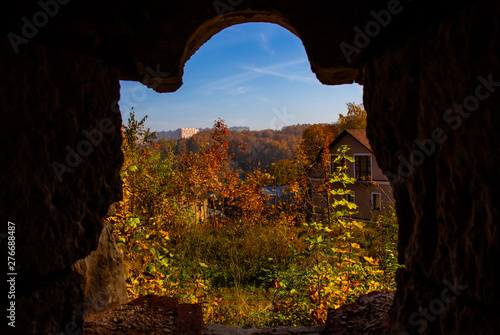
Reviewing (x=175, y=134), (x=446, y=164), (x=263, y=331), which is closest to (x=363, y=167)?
(x=175, y=134)

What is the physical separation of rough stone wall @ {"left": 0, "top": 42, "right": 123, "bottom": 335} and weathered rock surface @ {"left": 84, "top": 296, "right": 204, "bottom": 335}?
0.52 metres

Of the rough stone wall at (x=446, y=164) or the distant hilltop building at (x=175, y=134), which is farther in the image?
the distant hilltop building at (x=175, y=134)

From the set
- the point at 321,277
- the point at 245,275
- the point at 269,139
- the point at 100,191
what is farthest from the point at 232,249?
the point at 269,139

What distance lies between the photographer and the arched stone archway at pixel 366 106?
2.62 ft

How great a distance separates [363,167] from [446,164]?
12.0 metres

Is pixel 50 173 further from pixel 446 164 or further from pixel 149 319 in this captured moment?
pixel 446 164

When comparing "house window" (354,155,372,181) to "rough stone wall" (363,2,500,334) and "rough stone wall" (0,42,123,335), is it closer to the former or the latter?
"rough stone wall" (363,2,500,334)

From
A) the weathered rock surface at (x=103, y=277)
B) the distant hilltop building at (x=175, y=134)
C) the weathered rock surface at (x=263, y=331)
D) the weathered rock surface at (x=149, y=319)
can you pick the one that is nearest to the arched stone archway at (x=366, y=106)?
the weathered rock surface at (x=149, y=319)

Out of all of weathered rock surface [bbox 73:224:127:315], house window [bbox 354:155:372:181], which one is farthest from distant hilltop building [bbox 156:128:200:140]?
house window [bbox 354:155:372:181]

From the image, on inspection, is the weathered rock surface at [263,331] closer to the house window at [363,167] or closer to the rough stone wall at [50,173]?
the rough stone wall at [50,173]

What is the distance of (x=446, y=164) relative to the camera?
90 cm

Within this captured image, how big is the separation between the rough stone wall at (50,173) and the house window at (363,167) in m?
11.7

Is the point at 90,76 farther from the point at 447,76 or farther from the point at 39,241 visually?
the point at 447,76

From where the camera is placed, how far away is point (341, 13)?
1296 millimetres
